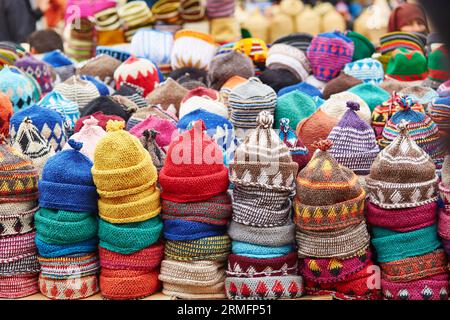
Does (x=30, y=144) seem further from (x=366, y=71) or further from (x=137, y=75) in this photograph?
(x=366, y=71)

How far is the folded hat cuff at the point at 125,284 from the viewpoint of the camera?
1.75 meters

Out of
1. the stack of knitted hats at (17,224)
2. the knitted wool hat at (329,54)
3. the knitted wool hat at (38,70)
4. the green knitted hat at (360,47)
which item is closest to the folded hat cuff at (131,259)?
the stack of knitted hats at (17,224)

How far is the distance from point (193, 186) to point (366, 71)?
1585mm

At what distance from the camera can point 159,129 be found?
2111 millimetres

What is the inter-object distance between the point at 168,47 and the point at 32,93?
1235mm

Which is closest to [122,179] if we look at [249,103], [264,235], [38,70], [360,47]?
[264,235]

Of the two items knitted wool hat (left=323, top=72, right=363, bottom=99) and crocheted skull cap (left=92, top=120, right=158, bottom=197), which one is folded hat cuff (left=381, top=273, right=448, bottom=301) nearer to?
crocheted skull cap (left=92, top=120, right=158, bottom=197)

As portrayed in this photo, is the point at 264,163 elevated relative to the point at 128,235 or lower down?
elevated

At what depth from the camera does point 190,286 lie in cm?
177

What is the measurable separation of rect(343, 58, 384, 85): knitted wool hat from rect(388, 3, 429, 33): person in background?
106 cm

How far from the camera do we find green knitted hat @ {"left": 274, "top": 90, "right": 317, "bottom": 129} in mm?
2285

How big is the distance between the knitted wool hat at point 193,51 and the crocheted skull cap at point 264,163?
6.11 ft
